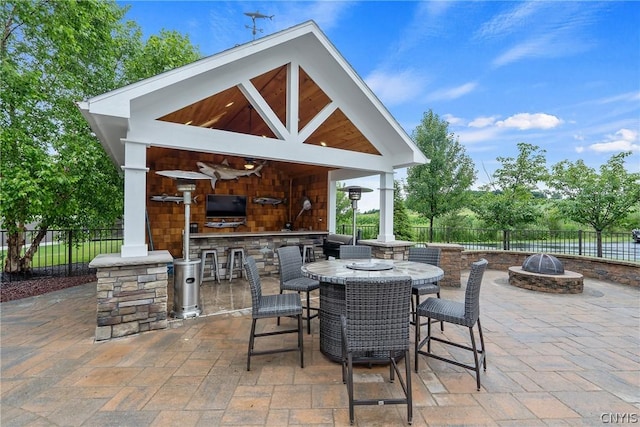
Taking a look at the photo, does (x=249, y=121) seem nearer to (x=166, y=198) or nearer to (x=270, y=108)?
(x=270, y=108)

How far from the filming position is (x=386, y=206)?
6352 millimetres

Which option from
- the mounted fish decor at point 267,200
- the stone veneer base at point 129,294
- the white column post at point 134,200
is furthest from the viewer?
the mounted fish decor at point 267,200

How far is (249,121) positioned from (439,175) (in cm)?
891

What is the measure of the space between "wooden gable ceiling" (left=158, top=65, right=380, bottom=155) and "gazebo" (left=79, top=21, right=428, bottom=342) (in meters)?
0.02

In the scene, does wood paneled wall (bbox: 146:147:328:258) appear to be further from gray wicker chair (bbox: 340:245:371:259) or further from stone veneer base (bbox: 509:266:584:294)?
stone veneer base (bbox: 509:266:584:294)

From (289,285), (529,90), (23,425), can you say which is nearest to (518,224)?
(529,90)

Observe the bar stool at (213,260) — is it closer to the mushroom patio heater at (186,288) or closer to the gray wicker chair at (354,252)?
the mushroom patio heater at (186,288)

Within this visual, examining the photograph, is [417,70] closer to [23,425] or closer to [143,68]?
[143,68]

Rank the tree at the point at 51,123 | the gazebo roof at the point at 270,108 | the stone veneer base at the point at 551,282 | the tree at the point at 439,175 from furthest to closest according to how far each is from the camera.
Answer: the tree at the point at 439,175
the stone veneer base at the point at 551,282
the tree at the point at 51,123
the gazebo roof at the point at 270,108

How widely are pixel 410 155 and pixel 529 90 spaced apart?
962 centimetres

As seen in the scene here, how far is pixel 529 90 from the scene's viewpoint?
11.8m

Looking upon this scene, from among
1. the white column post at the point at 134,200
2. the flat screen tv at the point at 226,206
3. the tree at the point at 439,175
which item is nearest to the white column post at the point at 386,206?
the white column post at the point at 134,200

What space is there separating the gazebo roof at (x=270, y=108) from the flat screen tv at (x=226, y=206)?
2604 millimetres

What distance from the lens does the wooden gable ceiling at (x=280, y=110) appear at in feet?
17.1
